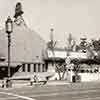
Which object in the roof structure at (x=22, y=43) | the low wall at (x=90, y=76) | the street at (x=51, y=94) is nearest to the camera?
the street at (x=51, y=94)

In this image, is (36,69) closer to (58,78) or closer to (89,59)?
(58,78)

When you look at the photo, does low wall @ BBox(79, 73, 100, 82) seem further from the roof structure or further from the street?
the street

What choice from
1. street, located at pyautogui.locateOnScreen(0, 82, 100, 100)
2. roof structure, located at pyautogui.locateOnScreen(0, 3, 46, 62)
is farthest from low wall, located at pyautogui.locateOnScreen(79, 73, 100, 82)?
street, located at pyautogui.locateOnScreen(0, 82, 100, 100)

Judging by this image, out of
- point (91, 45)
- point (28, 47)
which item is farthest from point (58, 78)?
point (91, 45)

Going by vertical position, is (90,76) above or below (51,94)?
below

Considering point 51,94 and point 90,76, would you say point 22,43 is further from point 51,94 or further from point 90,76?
point 51,94

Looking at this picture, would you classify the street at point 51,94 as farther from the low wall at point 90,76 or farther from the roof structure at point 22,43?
the roof structure at point 22,43

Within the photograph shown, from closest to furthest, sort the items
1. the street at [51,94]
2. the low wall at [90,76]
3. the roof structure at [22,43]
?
the street at [51,94] < the low wall at [90,76] < the roof structure at [22,43]

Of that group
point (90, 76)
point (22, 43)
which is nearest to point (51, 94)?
point (90, 76)

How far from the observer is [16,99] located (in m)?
15.9

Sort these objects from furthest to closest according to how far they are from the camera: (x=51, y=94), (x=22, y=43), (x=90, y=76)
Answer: (x=22, y=43), (x=90, y=76), (x=51, y=94)

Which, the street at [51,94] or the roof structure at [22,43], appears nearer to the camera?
the street at [51,94]

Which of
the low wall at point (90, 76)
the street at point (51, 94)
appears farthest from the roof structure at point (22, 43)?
the street at point (51, 94)

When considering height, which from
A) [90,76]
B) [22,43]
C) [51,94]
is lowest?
[90,76]
